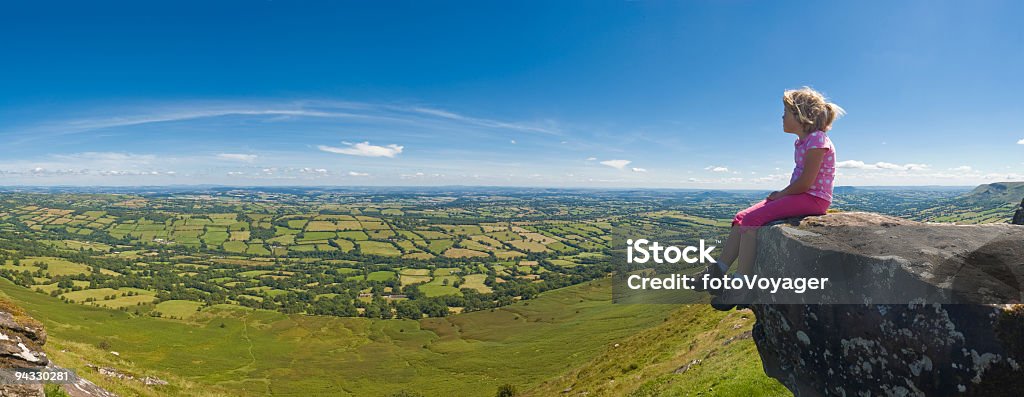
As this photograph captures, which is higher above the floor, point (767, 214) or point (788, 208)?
point (788, 208)

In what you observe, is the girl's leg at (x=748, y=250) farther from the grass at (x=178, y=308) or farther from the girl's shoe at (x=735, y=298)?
the grass at (x=178, y=308)

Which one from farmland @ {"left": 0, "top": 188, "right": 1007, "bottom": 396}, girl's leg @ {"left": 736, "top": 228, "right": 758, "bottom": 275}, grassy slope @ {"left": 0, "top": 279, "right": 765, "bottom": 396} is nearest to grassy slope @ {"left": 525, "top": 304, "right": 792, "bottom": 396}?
farmland @ {"left": 0, "top": 188, "right": 1007, "bottom": 396}

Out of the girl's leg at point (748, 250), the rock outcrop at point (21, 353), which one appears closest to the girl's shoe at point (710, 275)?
the girl's leg at point (748, 250)

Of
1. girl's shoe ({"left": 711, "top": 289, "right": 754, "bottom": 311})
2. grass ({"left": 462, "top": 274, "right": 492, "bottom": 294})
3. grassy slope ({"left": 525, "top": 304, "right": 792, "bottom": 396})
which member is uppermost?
girl's shoe ({"left": 711, "top": 289, "right": 754, "bottom": 311})

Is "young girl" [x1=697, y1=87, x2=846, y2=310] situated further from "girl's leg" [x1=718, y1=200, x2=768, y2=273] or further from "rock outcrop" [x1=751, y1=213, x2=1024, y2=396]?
"rock outcrop" [x1=751, y1=213, x2=1024, y2=396]

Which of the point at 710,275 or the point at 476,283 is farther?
the point at 476,283

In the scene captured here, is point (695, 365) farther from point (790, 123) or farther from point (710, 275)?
point (790, 123)

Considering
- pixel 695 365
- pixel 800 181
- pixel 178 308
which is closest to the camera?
pixel 800 181

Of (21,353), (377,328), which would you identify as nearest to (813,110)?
(21,353)
